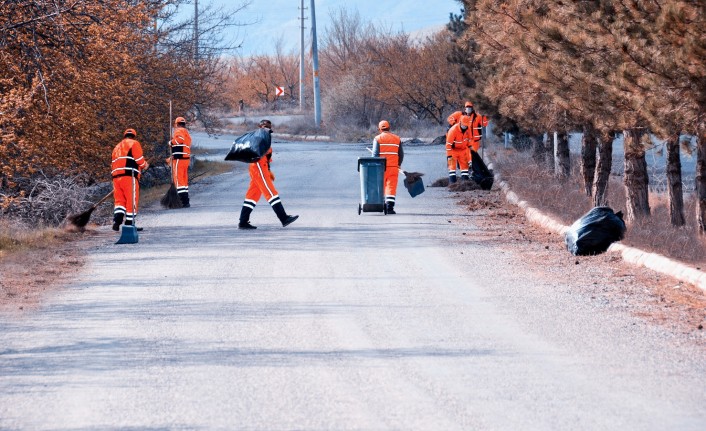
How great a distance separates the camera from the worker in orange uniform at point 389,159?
59.0 ft

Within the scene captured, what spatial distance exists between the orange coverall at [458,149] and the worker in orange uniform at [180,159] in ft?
19.4

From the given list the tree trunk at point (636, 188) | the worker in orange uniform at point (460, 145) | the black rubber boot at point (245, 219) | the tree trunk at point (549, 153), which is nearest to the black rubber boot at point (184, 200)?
the black rubber boot at point (245, 219)

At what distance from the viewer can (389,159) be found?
59.0 feet

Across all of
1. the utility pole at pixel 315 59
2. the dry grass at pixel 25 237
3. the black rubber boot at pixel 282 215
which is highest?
the utility pole at pixel 315 59

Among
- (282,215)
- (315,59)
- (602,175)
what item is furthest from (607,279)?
(315,59)

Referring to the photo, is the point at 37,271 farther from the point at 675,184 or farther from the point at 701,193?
the point at 675,184

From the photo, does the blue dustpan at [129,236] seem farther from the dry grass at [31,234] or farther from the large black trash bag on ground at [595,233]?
the large black trash bag on ground at [595,233]

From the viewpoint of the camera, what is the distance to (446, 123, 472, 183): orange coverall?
22.8m

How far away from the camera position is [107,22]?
60.2ft

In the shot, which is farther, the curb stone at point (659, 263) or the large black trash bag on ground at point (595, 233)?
the large black trash bag on ground at point (595, 233)

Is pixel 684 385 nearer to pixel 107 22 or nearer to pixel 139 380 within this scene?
pixel 139 380

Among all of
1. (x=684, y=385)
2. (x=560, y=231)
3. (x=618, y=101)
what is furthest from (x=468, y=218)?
→ (x=684, y=385)

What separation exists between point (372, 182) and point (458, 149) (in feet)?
18.3

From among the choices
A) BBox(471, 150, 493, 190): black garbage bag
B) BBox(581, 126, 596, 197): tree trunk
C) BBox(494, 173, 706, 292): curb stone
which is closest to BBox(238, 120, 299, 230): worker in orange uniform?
BBox(494, 173, 706, 292): curb stone
